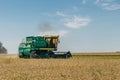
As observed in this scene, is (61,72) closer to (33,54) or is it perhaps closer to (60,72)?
(60,72)

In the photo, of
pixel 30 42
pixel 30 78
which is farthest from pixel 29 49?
pixel 30 78

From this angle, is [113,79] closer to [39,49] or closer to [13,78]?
[13,78]

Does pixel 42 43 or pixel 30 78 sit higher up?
pixel 42 43

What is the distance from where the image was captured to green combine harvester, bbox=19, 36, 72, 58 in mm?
41394

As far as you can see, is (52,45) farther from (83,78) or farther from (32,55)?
(83,78)

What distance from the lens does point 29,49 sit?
41.8m

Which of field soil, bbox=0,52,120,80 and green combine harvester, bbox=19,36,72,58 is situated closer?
field soil, bbox=0,52,120,80

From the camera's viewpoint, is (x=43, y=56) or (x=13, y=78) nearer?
(x=13, y=78)

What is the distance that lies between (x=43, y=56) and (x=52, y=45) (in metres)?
1.78

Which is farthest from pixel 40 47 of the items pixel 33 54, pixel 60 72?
pixel 60 72

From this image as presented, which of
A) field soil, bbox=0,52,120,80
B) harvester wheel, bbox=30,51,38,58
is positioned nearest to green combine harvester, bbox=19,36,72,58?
harvester wheel, bbox=30,51,38,58

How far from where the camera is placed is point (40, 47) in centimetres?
4197

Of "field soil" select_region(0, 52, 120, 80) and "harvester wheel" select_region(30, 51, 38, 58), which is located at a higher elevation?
"harvester wheel" select_region(30, 51, 38, 58)

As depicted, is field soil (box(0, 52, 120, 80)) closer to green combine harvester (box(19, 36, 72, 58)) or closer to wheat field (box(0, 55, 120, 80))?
wheat field (box(0, 55, 120, 80))
